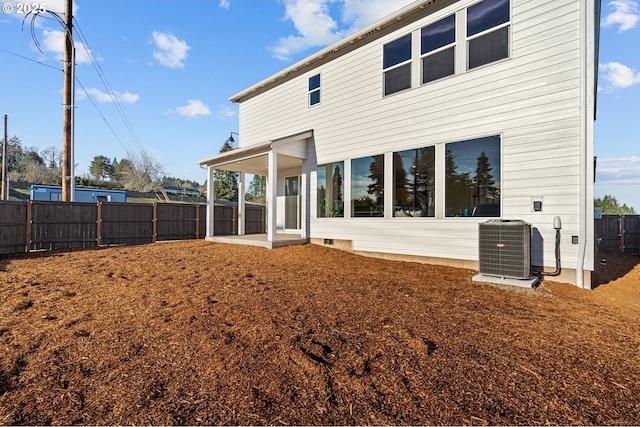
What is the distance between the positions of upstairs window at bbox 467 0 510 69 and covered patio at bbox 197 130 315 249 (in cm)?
460

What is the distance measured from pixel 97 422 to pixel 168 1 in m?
10.9

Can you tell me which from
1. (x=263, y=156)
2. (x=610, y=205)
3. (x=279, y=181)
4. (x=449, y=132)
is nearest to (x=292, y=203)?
(x=279, y=181)

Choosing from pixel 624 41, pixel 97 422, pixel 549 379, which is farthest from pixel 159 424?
pixel 624 41

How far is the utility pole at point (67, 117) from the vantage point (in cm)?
1117

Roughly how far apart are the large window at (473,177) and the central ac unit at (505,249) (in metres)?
0.84

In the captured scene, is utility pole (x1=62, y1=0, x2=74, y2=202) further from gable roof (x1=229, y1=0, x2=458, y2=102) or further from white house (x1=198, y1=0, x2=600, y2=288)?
white house (x1=198, y1=0, x2=600, y2=288)

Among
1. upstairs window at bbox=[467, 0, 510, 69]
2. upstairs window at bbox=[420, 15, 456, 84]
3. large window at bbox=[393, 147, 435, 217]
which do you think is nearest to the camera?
upstairs window at bbox=[467, 0, 510, 69]

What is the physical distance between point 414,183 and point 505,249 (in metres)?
2.41

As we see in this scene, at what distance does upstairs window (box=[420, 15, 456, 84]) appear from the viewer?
243 inches

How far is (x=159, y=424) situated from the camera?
1.62 meters

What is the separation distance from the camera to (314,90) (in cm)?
902
